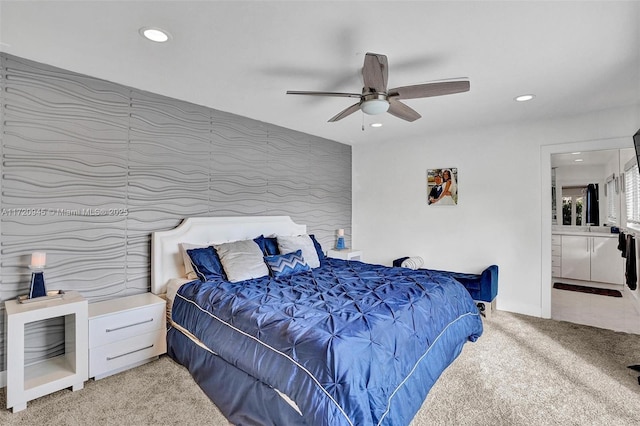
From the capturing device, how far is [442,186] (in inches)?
187

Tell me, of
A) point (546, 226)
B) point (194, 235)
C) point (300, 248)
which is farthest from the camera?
point (546, 226)

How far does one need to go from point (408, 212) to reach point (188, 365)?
377 cm

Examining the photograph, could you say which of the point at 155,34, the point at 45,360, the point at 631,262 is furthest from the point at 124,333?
the point at 631,262

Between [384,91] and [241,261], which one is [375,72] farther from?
[241,261]

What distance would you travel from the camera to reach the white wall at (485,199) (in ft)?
12.8

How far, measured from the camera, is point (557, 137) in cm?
387

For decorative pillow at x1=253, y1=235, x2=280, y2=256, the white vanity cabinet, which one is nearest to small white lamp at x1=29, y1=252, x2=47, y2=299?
decorative pillow at x1=253, y1=235, x2=280, y2=256

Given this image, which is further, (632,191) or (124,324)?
(632,191)

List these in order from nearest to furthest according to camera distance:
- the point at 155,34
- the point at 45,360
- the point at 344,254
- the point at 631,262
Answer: the point at 155,34, the point at 45,360, the point at 631,262, the point at 344,254

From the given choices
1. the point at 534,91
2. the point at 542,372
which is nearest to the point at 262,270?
the point at 542,372

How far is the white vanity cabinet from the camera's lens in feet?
17.4

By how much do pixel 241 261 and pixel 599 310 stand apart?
15.3 ft

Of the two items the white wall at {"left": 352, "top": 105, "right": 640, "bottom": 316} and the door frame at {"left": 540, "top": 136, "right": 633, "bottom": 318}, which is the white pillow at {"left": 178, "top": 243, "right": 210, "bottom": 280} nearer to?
the white wall at {"left": 352, "top": 105, "right": 640, "bottom": 316}

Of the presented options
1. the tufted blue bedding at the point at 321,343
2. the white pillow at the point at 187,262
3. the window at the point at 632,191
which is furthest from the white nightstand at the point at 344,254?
the window at the point at 632,191
